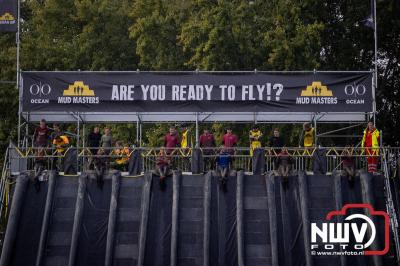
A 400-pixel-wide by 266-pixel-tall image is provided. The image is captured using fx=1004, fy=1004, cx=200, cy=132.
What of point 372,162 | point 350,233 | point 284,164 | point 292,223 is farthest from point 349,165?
point 292,223

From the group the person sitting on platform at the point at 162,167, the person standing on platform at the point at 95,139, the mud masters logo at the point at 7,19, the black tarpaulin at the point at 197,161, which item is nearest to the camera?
the person sitting on platform at the point at 162,167

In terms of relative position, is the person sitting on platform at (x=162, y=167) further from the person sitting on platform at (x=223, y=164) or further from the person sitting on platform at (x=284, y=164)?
the person sitting on platform at (x=284, y=164)

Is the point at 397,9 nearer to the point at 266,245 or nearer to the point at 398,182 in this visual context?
the point at 398,182

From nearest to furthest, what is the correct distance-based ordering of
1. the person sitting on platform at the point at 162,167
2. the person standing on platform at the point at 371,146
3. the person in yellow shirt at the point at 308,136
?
1. the person sitting on platform at the point at 162,167
2. the person standing on platform at the point at 371,146
3. the person in yellow shirt at the point at 308,136

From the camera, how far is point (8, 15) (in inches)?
1368

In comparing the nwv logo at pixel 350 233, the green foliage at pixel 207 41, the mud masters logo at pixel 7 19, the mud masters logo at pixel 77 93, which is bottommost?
the nwv logo at pixel 350 233

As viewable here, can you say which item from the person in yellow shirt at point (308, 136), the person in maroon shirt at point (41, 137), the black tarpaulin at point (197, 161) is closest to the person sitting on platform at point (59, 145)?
the person in maroon shirt at point (41, 137)

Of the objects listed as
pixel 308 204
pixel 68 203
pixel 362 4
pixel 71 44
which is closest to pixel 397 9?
pixel 362 4

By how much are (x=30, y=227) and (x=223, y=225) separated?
5.59m

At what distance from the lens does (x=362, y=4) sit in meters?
46.5

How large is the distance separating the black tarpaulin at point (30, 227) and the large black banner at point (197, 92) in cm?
416

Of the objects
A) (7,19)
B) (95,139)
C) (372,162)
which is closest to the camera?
(372,162)

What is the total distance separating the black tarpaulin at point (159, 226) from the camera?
93.5 ft

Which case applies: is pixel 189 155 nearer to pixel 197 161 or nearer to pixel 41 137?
pixel 197 161
